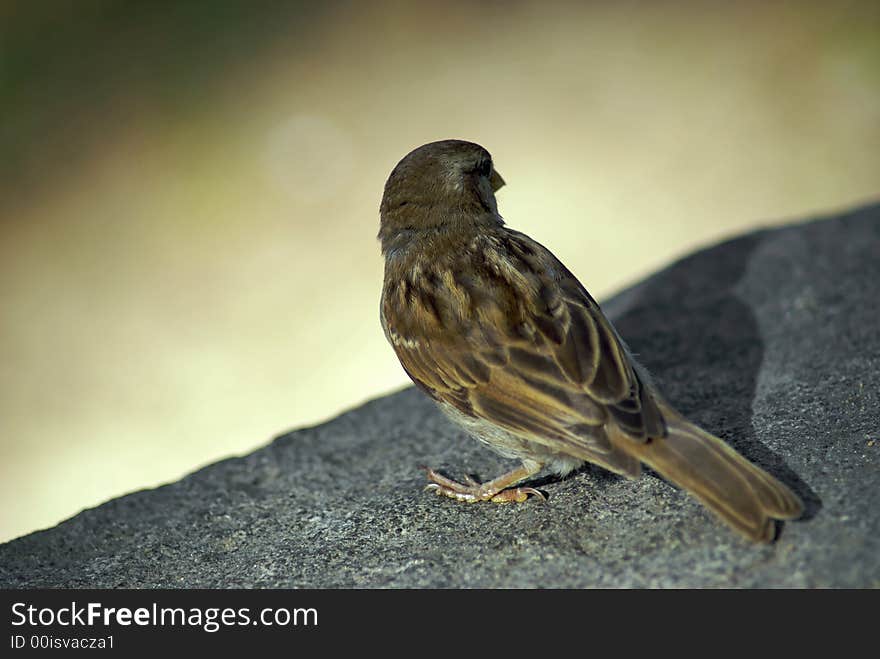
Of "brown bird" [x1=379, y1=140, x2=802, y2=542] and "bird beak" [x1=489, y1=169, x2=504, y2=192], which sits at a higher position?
"bird beak" [x1=489, y1=169, x2=504, y2=192]

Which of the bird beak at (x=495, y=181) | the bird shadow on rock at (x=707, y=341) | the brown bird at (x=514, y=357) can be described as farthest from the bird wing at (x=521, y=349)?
the bird shadow on rock at (x=707, y=341)

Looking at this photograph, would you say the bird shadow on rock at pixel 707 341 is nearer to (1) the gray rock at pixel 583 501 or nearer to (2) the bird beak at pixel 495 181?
(1) the gray rock at pixel 583 501

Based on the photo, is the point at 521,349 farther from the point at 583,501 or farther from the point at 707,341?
the point at 707,341

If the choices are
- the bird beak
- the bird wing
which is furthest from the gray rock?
the bird beak

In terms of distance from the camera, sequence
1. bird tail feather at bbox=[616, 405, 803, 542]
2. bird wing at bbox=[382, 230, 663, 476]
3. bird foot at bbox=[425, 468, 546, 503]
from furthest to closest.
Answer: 1. bird foot at bbox=[425, 468, 546, 503]
2. bird wing at bbox=[382, 230, 663, 476]
3. bird tail feather at bbox=[616, 405, 803, 542]

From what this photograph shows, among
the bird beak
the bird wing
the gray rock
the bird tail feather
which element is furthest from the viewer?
the bird beak

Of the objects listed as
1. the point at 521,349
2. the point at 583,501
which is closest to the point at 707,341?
the point at 583,501

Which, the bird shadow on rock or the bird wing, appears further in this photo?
the bird shadow on rock

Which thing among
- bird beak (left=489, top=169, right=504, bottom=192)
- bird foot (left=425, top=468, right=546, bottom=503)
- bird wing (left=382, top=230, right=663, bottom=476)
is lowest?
bird foot (left=425, top=468, right=546, bottom=503)

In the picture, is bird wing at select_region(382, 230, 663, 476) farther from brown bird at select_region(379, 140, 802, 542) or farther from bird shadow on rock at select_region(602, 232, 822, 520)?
bird shadow on rock at select_region(602, 232, 822, 520)
